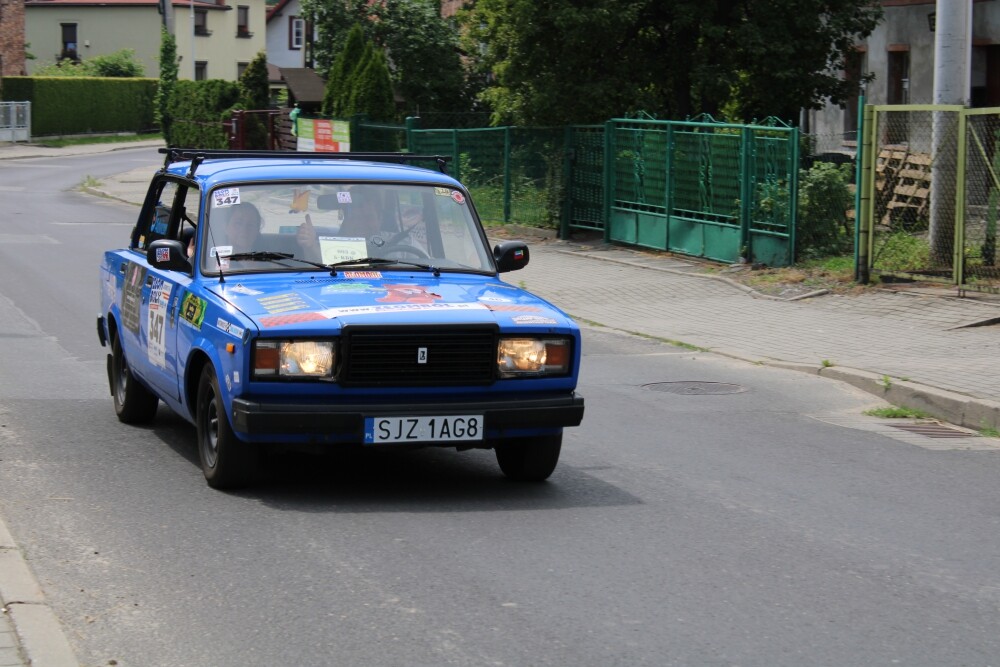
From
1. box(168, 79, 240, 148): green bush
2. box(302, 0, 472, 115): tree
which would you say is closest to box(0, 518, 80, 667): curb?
box(302, 0, 472, 115): tree

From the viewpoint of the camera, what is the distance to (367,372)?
7.12 meters

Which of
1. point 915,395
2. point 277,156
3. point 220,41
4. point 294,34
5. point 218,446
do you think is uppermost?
point 294,34

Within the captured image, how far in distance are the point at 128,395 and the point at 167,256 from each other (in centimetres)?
187

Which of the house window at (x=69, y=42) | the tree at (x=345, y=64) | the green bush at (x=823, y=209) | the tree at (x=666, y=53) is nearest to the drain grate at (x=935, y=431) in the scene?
the green bush at (x=823, y=209)

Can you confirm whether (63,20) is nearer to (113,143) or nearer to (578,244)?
(113,143)

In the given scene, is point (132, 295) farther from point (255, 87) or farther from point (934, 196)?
point (255, 87)

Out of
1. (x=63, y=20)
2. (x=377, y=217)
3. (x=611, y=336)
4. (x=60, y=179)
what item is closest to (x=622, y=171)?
(x=611, y=336)

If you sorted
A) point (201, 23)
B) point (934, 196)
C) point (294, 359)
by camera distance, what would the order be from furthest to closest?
point (201, 23) < point (934, 196) < point (294, 359)

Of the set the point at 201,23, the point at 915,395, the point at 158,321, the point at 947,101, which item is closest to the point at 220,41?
the point at 201,23

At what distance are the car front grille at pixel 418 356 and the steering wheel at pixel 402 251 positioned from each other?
3.76 ft

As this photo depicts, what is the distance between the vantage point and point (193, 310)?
25.6ft

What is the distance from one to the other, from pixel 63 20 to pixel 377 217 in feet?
273

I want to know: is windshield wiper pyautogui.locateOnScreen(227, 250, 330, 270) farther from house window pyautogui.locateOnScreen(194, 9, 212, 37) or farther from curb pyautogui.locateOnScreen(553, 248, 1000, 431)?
house window pyautogui.locateOnScreen(194, 9, 212, 37)

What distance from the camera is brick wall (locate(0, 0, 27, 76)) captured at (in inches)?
2830
